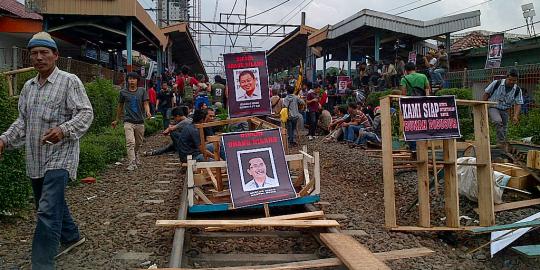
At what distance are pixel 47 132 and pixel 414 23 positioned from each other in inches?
744

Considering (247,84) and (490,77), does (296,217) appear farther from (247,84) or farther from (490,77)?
(490,77)

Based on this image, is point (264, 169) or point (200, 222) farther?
point (264, 169)

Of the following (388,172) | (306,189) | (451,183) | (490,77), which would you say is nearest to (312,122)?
(490,77)

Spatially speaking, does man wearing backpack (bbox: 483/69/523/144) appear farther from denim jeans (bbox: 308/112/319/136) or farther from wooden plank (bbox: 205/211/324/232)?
denim jeans (bbox: 308/112/319/136)

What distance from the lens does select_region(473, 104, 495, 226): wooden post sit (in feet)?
19.7

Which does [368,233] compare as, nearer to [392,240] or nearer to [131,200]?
[392,240]

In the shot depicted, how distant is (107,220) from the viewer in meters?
6.35

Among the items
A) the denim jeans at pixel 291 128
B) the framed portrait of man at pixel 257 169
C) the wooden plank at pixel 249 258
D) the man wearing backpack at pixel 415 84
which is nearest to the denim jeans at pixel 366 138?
the denim jeans at pixel 291 128

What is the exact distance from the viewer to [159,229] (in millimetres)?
5895

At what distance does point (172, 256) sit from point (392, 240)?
7.98 ft

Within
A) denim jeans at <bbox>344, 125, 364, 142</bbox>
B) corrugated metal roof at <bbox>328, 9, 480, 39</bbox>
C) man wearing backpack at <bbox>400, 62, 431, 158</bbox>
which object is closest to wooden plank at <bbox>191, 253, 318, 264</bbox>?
man wearing backpack at <bbox>400, 62, 431, 158</bbox>

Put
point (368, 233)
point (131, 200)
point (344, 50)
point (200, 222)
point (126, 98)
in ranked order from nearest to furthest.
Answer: point (200, 222) → point (368, 233) → point (131, 200) → point (126, 98) → point (344, 50)

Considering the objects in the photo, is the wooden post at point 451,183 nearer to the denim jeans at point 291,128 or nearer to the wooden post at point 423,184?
the wooden post at point 423,184

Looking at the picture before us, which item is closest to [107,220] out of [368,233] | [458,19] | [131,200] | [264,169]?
[131,200]
